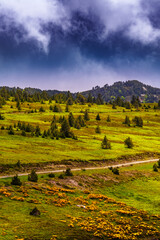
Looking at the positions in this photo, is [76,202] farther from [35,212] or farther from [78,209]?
[35,212]

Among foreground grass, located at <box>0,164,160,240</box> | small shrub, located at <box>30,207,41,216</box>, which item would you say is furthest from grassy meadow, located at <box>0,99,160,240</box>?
small shrub, located at <box>30,207,41,216</box>

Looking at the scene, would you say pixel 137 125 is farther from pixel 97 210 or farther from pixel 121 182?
pixel 97 210

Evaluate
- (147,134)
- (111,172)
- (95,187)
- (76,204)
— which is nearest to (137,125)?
(147,134)

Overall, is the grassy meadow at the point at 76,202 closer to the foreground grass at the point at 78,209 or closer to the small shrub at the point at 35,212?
the foreground grass at the point at 78,209

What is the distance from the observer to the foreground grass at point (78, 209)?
1850cm

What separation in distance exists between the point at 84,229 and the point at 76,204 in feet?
24.9

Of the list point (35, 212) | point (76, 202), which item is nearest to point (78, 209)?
point (76, 202)

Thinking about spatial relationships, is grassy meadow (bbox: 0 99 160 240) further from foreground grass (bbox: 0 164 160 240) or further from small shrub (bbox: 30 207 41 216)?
small shrub (bbox: 30 207 41 216)

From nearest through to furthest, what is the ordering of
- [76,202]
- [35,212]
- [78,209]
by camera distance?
[35,212]
[78,209]
[76,202]

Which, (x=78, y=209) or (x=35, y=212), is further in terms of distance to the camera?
(x=78, y=209)

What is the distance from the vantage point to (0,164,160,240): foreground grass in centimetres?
1850

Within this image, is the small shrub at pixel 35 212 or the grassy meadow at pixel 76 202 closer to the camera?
the grassy meadow at pixel 76 202

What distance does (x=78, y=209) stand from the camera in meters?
25.3

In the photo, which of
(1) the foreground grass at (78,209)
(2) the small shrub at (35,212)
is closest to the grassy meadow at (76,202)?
(1) the foreground grass at (78,209)
